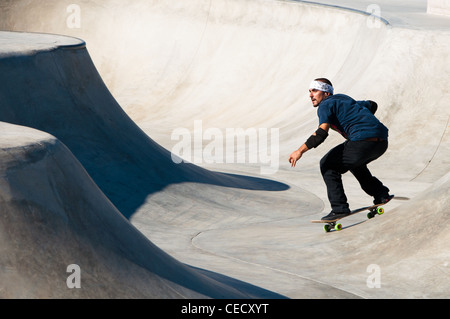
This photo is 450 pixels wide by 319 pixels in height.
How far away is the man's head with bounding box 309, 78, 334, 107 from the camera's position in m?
7.23

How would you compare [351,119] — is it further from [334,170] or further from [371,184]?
[371,184]

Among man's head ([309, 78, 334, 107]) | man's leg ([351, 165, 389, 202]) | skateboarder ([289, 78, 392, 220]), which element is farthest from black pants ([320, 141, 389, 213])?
man's head ([309, 78, 334, 107])

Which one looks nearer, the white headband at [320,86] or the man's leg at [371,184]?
the white headband at [320,86]

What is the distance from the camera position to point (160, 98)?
60.3 ft

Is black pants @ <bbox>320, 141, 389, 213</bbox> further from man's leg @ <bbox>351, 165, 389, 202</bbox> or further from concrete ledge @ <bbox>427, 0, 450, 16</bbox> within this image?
concrete ledge @ <bbox>427, 0, 450, 16</bbox>

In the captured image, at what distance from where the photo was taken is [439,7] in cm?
1814

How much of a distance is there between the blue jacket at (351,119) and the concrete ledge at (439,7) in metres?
12.0

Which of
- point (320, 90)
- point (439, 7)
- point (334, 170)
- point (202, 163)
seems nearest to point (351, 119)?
point (320, 90)

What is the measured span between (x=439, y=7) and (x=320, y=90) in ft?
40.2

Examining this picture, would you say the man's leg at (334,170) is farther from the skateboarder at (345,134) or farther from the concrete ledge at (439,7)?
the concrete ledge at (439,7)

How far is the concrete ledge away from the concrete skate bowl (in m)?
3.14

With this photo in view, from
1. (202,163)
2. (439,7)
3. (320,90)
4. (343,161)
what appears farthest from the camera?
(439,7)

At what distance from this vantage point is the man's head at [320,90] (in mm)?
7230

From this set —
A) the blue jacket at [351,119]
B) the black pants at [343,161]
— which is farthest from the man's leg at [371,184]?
the blue jacket at [351,119]
